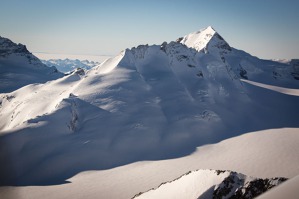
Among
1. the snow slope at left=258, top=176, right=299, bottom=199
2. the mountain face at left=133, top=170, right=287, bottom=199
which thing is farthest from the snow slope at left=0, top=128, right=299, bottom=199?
the snow slope at left=258, top=176, right=299, bottom=199

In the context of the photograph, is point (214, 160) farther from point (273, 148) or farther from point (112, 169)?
Answer: point (112, 169)

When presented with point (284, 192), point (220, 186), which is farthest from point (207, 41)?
point (284, 192)

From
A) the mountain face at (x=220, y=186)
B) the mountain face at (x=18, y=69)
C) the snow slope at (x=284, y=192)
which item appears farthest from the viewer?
the mountain face at (x=18, y=69)

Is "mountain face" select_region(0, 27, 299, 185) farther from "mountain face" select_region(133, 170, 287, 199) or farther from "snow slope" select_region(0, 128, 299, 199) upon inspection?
"mountain face" select_region(133, 170, 287, 199)

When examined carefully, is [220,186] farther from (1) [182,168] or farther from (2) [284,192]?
(1) [182,168]

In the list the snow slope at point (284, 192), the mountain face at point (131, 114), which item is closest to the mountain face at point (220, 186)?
the snow slope at point (284, 192)

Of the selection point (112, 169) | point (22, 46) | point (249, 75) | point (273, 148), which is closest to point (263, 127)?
point (273, 148)

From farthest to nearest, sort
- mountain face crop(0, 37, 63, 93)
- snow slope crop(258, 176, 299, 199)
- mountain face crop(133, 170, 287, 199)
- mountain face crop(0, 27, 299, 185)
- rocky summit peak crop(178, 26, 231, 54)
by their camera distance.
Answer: mountain face crop(0, 37, 63, 93)
rocky summit peak crop(178, 26, 231, 54)
mountain face crop(0, 27, 299, 185)
mountain face crop(133, 170, 287, 199)
snow slope crop(258, 176, 299, 199)

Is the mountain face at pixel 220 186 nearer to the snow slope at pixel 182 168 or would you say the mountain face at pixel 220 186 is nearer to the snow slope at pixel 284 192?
the snow slope at pixel 284 192
